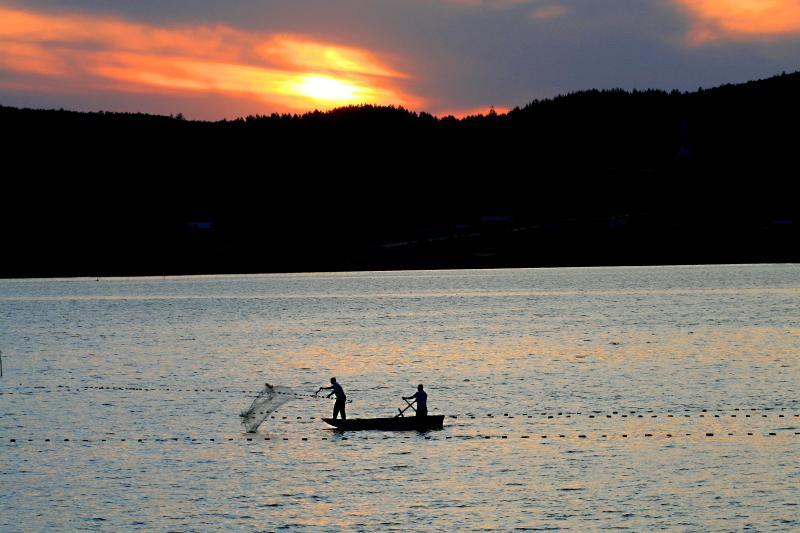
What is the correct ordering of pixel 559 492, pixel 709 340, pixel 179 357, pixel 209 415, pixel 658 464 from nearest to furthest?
pixel 559 492 → pixel 658 464 → pixel 209 415 → pixel 179 357 → pixel 709 340

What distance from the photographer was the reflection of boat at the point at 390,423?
217 ft

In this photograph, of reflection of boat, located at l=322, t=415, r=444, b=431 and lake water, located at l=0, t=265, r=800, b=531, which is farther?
reflection of boat, located at l=322, t=415, r=444, b=431

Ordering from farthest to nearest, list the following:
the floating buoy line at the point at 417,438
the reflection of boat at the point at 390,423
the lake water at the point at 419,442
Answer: the floating buoy line at the point at 417,438 < the reflection of boat at the point at 390,423 < the lake water at the point at 419,442

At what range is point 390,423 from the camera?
6625 centimetres

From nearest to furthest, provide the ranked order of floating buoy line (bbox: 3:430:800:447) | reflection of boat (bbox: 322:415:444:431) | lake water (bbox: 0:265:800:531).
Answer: lake water (bbox: 0:265:800:531)
reflection of boat (bbox: 322:415:444:431)
floating buoy line (bbox: 3:430:800:447)

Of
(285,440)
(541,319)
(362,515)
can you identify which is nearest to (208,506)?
(362,515)

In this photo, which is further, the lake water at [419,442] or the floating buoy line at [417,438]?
the floating buoy line at [417,438]

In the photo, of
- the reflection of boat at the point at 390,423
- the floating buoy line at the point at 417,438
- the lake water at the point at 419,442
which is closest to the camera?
the lake water at the point at 419,442

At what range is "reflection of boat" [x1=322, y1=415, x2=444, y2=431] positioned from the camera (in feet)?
217

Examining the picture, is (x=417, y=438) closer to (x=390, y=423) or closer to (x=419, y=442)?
(x=419, y=442)

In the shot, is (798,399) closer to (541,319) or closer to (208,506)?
(208,506)

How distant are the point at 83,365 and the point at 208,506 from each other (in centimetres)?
7073

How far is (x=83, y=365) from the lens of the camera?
393 feet

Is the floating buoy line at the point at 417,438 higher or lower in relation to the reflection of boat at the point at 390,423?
lower
